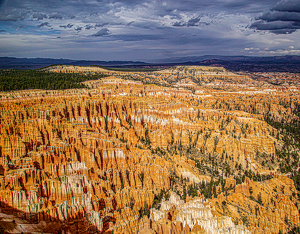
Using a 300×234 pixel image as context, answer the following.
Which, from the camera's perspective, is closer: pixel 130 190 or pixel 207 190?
pixel 130 190

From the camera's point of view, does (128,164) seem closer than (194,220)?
No

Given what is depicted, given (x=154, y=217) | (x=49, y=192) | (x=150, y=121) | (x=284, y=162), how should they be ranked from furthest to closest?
(x=150, y=121), (x=284, y=162), (x=49, y=192), (x=154, y=217)

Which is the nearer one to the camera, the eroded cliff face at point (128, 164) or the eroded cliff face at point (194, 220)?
the eroded cliff face at point (194, 220)

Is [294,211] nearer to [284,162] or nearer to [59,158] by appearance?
[284,162]

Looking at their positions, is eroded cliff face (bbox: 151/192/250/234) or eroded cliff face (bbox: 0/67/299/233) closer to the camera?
eroded cliff face (bbox: 151/192/250/234)

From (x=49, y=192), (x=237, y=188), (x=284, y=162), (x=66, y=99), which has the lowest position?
(x=284, y=162)

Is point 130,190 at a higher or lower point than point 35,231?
lower

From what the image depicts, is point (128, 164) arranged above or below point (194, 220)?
above

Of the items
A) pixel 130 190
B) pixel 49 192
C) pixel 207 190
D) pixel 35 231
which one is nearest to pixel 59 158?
pixel 49 192
